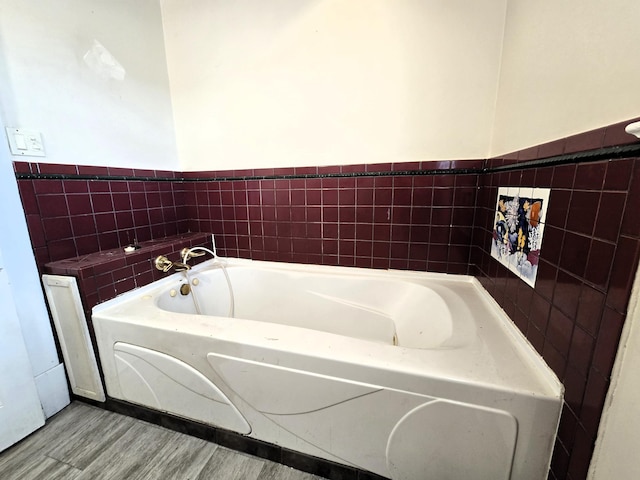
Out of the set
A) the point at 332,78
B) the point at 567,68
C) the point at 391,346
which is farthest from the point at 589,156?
the point at 332,78

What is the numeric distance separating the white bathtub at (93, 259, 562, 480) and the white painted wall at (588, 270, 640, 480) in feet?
0.40

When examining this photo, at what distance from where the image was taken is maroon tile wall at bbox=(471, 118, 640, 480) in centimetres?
51

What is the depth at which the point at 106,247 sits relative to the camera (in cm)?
143

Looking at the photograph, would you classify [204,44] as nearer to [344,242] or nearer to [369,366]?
[344,242]

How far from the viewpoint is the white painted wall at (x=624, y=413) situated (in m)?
0.48

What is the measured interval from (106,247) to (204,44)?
1.44 metres

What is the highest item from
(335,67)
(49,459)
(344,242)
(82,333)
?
(335,67)

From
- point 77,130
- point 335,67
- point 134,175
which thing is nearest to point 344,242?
point 335,67

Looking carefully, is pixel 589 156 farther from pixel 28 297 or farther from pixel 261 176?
pixel 28 297

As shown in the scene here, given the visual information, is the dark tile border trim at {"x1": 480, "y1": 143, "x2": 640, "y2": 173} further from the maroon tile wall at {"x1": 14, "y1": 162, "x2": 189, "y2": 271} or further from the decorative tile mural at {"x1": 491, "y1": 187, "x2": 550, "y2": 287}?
the maroon tile wall at {"x1": 14, "y1": 162, "x2": 189, "y2": 271}

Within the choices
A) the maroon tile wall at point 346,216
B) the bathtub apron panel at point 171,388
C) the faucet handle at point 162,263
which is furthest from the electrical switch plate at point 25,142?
the bathtub apron panel at point 171,388

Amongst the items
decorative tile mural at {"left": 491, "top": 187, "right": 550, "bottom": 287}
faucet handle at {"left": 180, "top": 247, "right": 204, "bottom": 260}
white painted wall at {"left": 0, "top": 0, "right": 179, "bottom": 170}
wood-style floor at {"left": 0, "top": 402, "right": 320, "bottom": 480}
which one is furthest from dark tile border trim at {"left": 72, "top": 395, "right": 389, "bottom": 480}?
white painted wall at {"left": 0, "top": 0, "right": 179, "bottom": 170}

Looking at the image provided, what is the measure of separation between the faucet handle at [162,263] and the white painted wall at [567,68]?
182 cm

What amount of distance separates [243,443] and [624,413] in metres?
1.17
